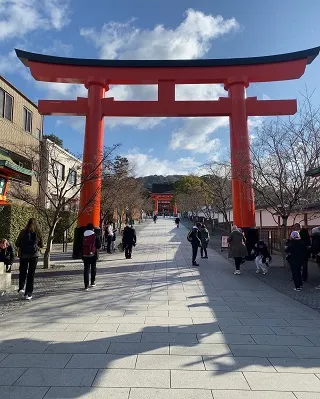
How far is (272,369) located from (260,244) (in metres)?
7.83

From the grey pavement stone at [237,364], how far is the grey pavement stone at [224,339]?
60cm

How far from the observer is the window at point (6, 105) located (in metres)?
17.6

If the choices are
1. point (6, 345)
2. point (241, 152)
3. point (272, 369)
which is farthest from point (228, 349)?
point (241, 152)

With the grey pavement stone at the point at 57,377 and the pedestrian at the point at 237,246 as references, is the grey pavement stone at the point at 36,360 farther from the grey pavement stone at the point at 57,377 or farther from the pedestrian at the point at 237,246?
the pedestrian at the point at 237,246

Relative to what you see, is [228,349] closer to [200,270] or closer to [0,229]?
[200,270]

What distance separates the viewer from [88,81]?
15.7 m

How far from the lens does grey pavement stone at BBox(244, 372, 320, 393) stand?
3391 mm

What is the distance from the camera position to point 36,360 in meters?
4.06

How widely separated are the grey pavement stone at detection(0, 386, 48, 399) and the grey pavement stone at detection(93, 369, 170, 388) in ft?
1.74

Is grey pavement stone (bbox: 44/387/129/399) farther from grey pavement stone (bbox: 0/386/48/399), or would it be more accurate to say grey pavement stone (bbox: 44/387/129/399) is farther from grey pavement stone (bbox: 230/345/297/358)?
grey pavement stone (bbox: 230/345/297/358)

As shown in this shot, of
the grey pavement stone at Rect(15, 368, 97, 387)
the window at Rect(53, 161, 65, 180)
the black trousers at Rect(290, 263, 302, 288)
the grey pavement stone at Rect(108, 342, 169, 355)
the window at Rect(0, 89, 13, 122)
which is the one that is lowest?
the grey pavement stone at Rect(15, 368, 97, 387)

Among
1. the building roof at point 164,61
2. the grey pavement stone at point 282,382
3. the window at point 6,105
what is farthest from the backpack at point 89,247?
the window at point 6,105

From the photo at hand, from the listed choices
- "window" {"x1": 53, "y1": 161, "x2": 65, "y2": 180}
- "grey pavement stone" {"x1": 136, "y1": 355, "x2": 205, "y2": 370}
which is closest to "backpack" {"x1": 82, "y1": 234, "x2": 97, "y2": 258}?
"grey pavement stone" {"x1": 136, "y1": 355, "x2": 205, "y2": 370}

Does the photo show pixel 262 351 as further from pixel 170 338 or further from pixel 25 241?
pixel 25 241
